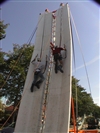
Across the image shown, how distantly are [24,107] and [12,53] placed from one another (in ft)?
60.3

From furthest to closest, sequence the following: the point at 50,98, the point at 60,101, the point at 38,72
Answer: the point at 38,72, the point at 50,98, the point at 60,101

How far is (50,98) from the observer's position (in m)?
7.31

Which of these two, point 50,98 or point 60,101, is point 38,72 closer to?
point 50,98

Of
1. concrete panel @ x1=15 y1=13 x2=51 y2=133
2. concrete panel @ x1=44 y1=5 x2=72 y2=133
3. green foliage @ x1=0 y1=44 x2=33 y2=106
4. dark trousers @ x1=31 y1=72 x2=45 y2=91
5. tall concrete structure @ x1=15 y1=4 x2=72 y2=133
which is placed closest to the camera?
concrete panel @ x1=44 y1=5 x2=72 y2=133

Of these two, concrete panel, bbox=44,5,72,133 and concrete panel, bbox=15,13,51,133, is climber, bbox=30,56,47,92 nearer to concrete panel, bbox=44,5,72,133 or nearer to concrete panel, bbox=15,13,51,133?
concrete panel, bbox=15,13,51,133

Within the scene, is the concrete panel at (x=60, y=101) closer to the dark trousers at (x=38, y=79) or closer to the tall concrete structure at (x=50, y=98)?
the tall concrete structure at (x=50, y=98)

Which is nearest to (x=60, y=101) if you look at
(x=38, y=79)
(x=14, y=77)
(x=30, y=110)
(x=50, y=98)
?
(x=50, y=98)

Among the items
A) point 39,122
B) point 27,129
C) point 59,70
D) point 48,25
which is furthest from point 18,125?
point 48,25

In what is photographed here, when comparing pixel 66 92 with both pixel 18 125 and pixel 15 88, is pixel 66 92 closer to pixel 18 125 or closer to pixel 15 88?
pixel 18 125

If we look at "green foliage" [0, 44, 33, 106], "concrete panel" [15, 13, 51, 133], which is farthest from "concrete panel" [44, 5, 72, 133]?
"green foliage" [0, 44, 33, 106]

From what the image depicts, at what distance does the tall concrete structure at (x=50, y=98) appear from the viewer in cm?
666

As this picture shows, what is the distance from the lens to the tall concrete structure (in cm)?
666

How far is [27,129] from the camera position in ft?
22.8

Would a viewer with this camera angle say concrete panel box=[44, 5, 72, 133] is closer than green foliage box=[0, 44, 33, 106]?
Yes
